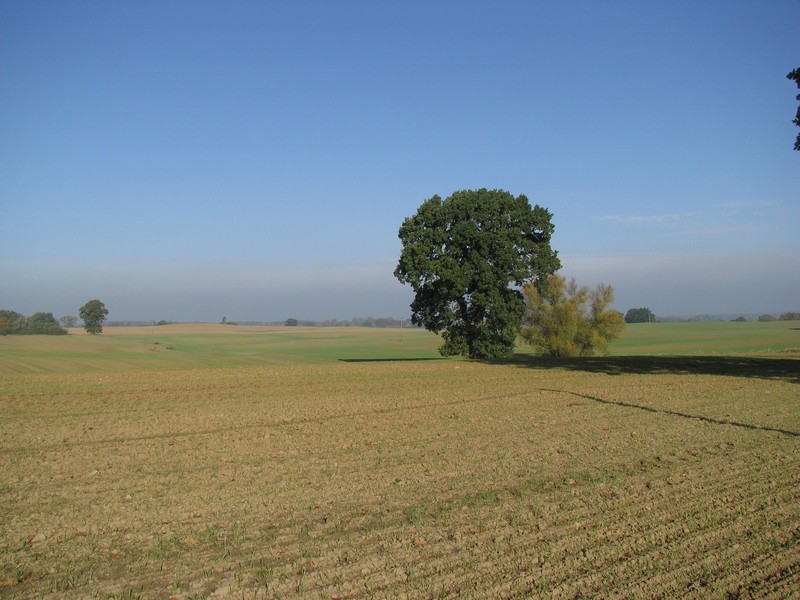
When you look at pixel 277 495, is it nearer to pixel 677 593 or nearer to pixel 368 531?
pixel 368 531

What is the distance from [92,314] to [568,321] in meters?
83.0

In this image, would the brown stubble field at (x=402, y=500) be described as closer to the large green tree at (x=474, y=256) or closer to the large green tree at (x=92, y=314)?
the large green tree at (x=474, y=256)

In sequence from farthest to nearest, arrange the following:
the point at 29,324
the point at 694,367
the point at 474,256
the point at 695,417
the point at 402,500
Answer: the point at 29,324, the point at 474,256, the point at 694,367, the point at 695,417, the point at 402,500

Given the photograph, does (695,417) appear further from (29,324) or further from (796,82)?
(29,324)

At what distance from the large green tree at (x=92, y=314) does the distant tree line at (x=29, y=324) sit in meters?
4.08

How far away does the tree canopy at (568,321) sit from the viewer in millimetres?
55975

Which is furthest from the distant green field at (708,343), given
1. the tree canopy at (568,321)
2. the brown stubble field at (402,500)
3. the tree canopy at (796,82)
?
the brown stubble field at (402,500)

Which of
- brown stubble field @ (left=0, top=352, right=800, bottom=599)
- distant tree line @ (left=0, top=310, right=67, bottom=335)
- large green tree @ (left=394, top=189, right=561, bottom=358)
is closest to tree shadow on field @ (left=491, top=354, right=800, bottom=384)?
large green tree @ (left=394, top=189, right=561, bottom=358)

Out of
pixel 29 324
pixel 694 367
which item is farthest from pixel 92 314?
pixel 694 367

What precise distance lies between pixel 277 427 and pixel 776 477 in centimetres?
1003

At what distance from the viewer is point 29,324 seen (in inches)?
4031

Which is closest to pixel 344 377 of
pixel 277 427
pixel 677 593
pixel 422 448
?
pixel 277 427

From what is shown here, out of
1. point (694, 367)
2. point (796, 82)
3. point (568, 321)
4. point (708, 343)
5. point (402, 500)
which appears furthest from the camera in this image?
point (708, 343)

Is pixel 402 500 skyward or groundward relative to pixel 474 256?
groundward
